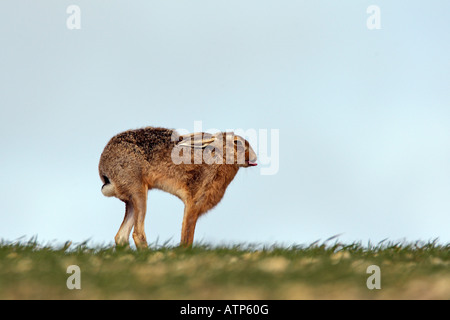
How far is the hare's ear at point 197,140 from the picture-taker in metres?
12.9

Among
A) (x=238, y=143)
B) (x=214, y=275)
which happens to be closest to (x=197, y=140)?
(x=238, y=143)

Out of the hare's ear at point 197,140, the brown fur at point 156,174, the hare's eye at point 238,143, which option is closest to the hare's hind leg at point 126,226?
the brown fur at point 156,174

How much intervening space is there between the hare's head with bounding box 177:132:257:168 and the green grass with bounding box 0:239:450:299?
15.4 feet

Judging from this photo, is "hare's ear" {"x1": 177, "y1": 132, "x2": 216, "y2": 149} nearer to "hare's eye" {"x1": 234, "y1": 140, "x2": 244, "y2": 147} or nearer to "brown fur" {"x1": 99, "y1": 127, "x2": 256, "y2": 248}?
"brown fur" {"x1": 99, "y1": 127, "x2": 256, "y2": 248}

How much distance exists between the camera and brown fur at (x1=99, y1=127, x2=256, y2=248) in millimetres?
12180

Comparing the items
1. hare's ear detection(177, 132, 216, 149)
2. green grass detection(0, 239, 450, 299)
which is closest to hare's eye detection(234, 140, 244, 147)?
hare's ear detection(177, 132, 216, 149)

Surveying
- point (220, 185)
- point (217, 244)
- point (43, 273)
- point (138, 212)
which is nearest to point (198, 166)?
point (220, 185)

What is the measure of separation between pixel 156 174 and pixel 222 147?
62.3 inches

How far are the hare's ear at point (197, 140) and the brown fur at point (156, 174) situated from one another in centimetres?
2

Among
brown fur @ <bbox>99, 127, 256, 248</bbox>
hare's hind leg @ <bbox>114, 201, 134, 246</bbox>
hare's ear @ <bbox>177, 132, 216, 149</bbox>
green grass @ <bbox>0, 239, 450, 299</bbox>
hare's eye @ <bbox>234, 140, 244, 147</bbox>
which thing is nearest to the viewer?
green grass @ <bbox>0, 239, 450, 299</bbox>

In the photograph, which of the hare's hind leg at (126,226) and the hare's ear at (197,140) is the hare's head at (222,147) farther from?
the hare's hind leg at (126,226)

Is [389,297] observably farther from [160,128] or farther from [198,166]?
[160,128]
